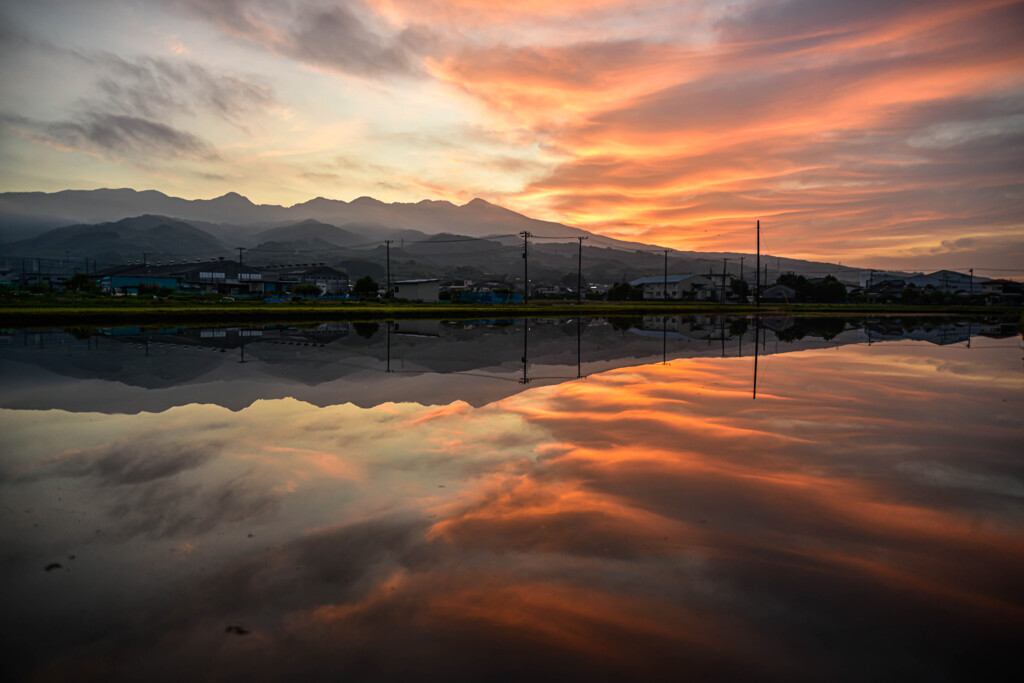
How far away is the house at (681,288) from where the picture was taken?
132 meters

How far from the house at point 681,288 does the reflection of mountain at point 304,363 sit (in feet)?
342

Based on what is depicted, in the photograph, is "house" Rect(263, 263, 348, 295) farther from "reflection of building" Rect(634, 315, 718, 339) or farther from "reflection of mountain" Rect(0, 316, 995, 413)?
"reflection of mountain" Rect(0, 316, 995, 413)

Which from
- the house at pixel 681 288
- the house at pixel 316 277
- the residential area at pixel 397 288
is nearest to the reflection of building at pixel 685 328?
the residential area at pixel 397 288

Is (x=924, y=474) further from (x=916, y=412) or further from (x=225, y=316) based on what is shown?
(x=225, y=316)

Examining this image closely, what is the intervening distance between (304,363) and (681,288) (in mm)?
127104

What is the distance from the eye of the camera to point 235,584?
13.8 feet

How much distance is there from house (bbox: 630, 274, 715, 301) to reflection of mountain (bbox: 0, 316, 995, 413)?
104 meters

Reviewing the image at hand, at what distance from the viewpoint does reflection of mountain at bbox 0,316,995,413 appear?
12.2 m

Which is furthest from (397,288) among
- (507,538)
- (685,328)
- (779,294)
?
(507,538)

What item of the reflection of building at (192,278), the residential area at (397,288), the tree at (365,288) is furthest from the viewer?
the reflection of building at (192,278)

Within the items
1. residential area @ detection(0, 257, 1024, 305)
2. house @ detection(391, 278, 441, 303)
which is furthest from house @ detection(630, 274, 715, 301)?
house @ detection(391, 278, 441, 303)

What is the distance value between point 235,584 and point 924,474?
805cm

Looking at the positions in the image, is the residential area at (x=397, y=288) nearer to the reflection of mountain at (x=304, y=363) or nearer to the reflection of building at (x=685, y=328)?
the reflection of building at (x=685, y=328)

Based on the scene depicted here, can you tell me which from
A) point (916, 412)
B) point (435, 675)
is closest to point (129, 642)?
point (435, 675)
